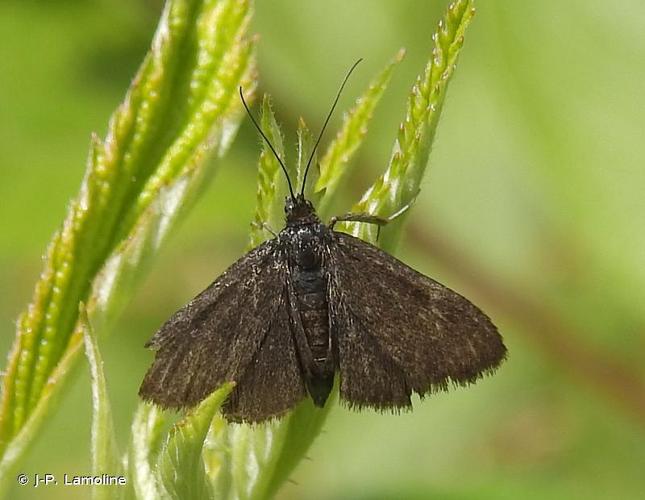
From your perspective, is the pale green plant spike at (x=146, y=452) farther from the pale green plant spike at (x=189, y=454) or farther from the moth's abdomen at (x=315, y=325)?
the moth's abdomen at (x=315, y=325)

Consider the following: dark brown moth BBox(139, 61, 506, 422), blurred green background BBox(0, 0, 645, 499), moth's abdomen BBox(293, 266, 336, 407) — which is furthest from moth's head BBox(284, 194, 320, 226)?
blurred green background BBox(0, 0, 645, 499)

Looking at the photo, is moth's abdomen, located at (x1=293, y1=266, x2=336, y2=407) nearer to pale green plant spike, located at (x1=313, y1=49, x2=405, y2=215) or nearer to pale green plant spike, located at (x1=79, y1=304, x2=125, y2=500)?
pale green plant spike, located at (x1=313, y1=49, x2=405, y2=215)

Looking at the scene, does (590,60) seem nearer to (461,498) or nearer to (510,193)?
(510,193)

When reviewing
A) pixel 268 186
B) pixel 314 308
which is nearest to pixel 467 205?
pixel 314 308

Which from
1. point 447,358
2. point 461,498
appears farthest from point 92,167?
point 461,498

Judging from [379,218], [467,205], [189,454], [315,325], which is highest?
[467,205]

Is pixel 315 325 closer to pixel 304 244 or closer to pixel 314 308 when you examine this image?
pixel 314 308

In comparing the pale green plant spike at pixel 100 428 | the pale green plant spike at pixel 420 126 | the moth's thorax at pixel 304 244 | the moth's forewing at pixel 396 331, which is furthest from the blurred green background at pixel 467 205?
the pale green plant spike at pixel 100 428
